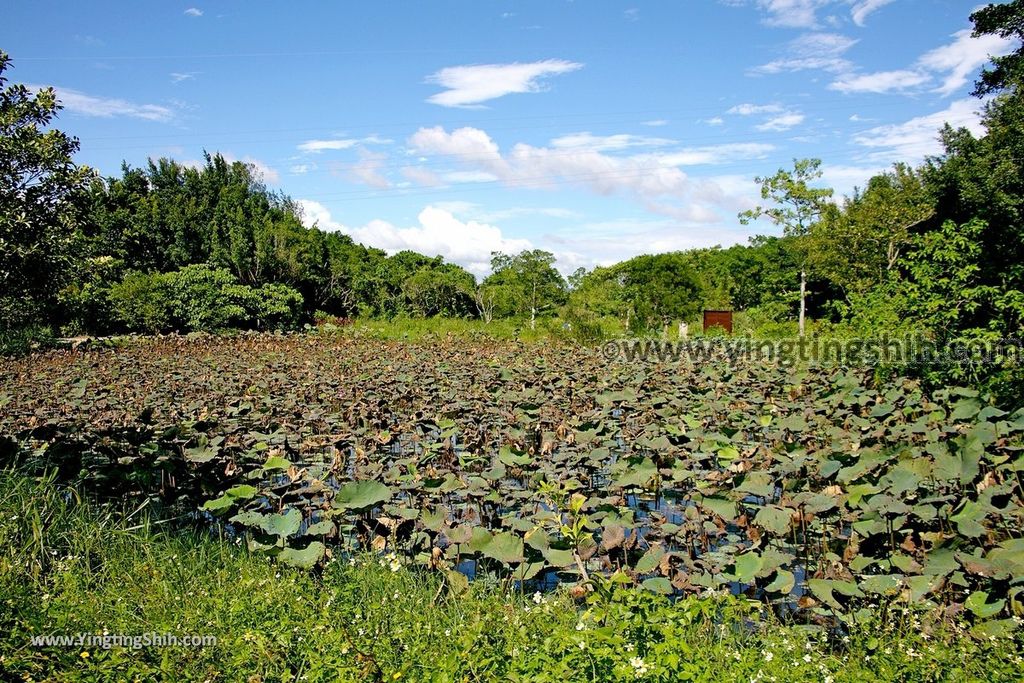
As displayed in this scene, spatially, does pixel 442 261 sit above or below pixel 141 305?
above

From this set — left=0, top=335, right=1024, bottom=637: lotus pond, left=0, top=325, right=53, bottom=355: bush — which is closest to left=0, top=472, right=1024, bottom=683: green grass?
left=0, top=335, right=1024, bottom=637: lotus pond

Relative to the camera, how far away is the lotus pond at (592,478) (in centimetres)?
304

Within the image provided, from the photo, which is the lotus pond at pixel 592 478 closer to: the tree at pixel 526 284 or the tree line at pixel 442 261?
the tree line at pixel 442 261

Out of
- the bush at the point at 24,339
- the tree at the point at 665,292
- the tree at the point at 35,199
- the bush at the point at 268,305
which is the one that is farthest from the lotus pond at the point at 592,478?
the tree at the point at 665,292

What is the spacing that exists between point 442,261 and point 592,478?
2513cm

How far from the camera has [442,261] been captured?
29438 millimetres

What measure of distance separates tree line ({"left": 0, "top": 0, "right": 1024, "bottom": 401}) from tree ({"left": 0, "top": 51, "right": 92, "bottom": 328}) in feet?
0.08

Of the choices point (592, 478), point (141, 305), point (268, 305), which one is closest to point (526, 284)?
point (268, 305)

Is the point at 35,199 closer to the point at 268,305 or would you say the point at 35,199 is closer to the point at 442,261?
the point at 268,305

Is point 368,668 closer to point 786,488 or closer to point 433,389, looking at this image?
point 786,488

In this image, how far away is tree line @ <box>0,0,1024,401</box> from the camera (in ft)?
25.6

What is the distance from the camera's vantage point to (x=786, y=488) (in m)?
3.73

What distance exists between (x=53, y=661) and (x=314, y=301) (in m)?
21.2

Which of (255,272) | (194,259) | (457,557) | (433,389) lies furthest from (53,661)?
(194,259)
